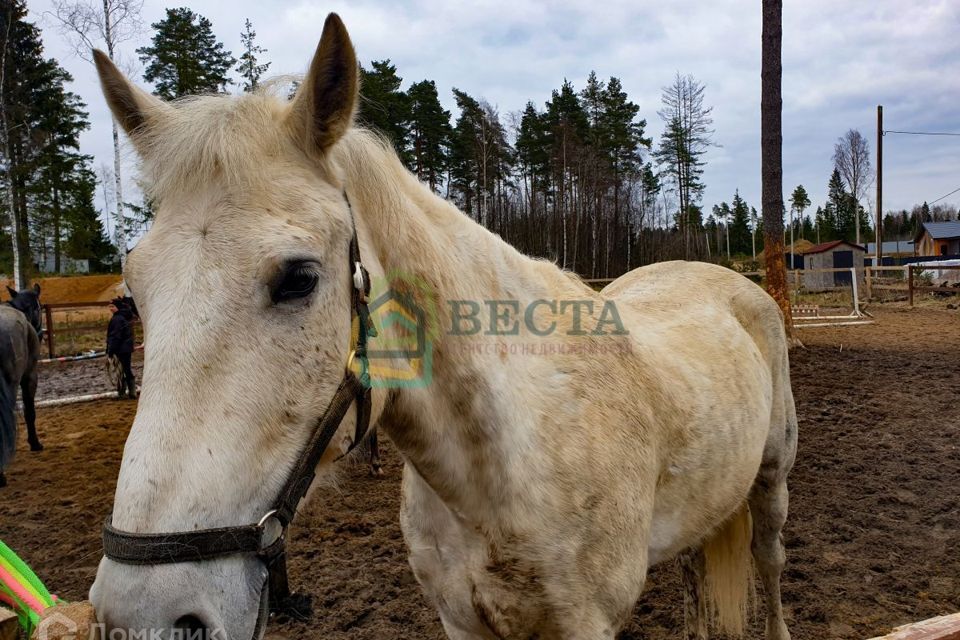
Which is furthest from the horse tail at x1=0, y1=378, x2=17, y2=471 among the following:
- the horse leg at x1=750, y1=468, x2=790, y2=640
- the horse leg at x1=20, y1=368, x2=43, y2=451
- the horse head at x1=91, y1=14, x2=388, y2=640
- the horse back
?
the horse leg at x1=750, y1=468, x2=790, y2=640

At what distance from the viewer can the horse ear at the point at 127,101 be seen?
1.39m

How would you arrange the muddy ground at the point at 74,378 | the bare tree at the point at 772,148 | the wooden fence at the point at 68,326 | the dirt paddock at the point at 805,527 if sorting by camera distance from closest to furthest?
the dirt paddock at the point at 805,527 < the bare tree at the point at 772,148 < the muddy ground at the point at 74,378 < the wooden fence at the point at 68,326

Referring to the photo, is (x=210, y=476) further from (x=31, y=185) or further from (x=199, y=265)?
(x=31, y=185)

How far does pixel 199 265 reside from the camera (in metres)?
1.06

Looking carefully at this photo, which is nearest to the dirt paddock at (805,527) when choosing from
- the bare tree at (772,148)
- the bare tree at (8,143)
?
the bare tree at (772,148)

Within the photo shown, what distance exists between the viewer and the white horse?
1.00 m

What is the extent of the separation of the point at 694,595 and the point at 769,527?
0.57m

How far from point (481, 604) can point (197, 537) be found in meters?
0.95

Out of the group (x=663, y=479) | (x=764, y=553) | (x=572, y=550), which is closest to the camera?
(x=572, y=550)

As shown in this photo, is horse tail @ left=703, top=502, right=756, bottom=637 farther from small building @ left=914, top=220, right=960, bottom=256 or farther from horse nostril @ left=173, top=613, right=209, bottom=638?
small building @ left=914, top=220, right=960, bottom=256

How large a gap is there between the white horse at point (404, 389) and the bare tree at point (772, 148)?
8125mm

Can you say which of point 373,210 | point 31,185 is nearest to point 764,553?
point 373,210

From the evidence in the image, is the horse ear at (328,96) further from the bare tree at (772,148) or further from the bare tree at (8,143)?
the bare tree at (8,143)

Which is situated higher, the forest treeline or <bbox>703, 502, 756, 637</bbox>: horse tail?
the forest treeline
